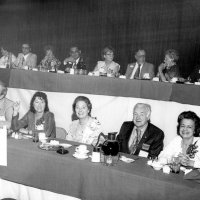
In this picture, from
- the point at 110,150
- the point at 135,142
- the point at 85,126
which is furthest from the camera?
the point at 85,126

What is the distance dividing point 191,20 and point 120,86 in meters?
4.58

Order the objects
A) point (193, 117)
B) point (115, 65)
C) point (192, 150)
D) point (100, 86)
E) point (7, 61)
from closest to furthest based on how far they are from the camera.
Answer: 1. point (192, 150)
2. point (193, 117)
3. point (100, 86)
4. point (7, 61)
5. point (115, 65)

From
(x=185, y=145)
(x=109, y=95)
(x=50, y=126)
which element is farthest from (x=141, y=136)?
(x=50, y=126)

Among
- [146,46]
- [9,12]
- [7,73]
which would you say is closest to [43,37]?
[9,12]

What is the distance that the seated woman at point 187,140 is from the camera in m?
2.56

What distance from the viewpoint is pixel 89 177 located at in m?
2.14

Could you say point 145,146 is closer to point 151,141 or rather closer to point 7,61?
point 151,141

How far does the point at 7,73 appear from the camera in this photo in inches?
158

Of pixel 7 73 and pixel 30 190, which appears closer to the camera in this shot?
pixel 30 190

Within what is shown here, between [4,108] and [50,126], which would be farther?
[4,108]

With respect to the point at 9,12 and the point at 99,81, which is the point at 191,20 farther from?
the point at 9,12

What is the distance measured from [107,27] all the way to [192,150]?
6.14 meters

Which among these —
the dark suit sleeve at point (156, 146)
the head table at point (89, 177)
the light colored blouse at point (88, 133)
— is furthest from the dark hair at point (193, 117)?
the light colored blouse at point (88, 133)

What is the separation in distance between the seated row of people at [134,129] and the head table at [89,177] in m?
0.37
